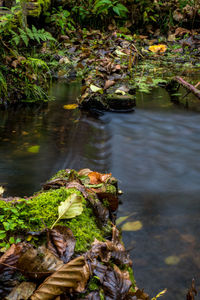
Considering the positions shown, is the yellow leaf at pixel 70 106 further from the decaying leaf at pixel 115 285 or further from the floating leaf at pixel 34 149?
the decaying leaf at pixel 115 285

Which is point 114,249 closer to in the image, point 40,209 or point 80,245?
point 80,245

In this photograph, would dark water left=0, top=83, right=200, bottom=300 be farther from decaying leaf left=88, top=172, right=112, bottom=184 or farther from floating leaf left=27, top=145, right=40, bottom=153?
decaying leaf left=88, top=172, right=112, bottom=184

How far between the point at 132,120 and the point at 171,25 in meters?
7.44

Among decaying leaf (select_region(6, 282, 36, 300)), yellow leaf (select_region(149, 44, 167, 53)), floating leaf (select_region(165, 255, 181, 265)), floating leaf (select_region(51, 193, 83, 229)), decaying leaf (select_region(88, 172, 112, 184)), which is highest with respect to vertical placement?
yellow leaf (select_region(149, 44, 167, 53))

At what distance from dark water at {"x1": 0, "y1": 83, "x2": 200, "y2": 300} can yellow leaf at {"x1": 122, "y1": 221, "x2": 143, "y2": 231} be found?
37 mm

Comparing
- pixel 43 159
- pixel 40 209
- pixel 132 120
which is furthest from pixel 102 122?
pixel 40 209

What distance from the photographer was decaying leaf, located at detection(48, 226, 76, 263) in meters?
1.39

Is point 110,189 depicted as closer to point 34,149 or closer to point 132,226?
point 132,226

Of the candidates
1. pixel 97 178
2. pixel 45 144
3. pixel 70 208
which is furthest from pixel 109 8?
pixel 70 208

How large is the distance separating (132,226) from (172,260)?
45 cm

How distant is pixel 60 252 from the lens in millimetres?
1389

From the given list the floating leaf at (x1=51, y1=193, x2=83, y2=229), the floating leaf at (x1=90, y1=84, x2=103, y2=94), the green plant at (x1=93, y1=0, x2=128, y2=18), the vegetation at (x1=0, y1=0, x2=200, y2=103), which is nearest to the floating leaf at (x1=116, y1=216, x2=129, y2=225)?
the floating leaf at (x1=51, y1=193, x2=83, y2=229)

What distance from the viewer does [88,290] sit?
4.27 feet

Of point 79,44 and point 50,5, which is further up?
point 50,5
